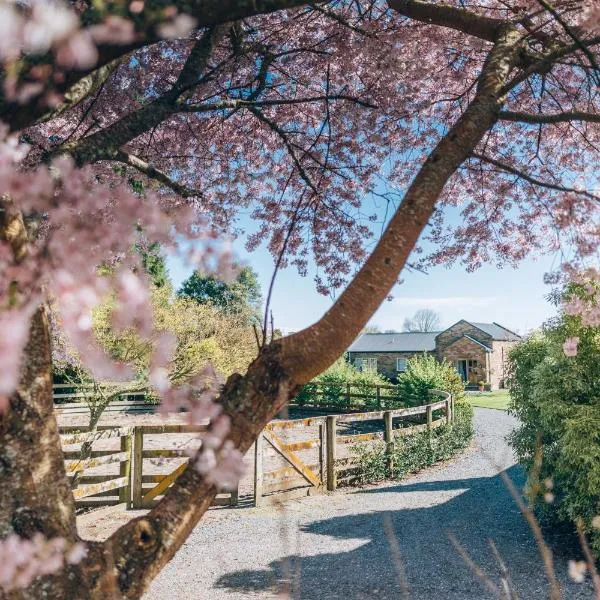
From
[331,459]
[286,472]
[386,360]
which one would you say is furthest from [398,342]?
[286,472]

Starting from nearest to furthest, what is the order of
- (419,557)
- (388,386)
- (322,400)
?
(419,557) → (388,386) → (322,400)

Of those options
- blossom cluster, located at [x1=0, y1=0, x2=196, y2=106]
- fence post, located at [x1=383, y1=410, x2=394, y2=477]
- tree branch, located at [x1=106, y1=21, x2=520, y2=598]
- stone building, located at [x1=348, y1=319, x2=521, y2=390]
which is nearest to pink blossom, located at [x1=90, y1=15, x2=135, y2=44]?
blossom cluster, located at [x1=0, y1=0, x2=196, y2=106]

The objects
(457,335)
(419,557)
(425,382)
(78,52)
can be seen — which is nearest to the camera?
(78,52)

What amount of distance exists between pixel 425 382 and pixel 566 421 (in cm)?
1230

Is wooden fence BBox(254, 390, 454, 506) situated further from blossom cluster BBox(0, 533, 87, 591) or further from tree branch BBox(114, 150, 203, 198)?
blossom cluster BBox(0, 533, 87, 591)

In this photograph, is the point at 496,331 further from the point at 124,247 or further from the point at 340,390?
the point at 124,247

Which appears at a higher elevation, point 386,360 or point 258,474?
point 386,360

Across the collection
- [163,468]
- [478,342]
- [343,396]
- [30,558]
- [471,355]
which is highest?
[478,342]

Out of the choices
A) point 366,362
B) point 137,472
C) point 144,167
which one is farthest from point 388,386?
point 366,362

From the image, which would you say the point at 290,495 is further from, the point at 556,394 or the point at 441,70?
the point at 441,70

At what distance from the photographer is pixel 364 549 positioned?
6.94m

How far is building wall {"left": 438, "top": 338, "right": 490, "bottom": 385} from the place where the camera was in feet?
131

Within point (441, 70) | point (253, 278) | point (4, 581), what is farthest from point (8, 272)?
point (253, 278)

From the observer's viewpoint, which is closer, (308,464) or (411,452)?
(308,464)
